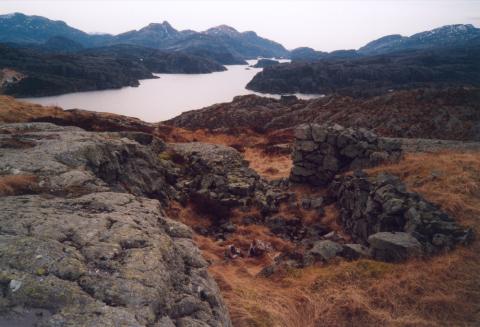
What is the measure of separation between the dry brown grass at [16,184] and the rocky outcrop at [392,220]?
1286 centimetres

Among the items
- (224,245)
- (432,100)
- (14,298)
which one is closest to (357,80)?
(432,100)

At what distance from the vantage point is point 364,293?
1199 centimetres

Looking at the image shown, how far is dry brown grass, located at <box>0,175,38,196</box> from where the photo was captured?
10.4 metres

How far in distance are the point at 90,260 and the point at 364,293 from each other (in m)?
8.98

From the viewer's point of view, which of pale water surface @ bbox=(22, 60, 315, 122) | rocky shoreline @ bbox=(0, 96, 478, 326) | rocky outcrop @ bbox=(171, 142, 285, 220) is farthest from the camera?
pale water surface @ bbox=(22, 60, 315, 122)

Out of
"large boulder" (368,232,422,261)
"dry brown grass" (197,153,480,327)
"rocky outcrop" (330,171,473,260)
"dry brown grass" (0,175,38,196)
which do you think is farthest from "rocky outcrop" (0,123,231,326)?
"rocky outcrop" (330,171,473,260)

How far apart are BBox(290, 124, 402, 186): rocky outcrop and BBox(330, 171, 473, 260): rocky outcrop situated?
3433 mm

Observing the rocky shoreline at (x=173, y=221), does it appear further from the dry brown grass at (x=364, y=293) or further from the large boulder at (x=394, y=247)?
the dry brown grass at (x=364, y=293)

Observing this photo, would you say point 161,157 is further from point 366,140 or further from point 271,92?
point 271,92

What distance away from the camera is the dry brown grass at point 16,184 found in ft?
34.1

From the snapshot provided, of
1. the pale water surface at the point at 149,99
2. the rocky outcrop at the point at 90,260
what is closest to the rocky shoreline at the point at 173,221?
the rocky outcrop at the point at 90,260

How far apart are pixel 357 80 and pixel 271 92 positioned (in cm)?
4720

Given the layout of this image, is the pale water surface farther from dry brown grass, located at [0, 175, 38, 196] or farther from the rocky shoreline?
dry brown grass, located at [0, 175, 38, 196]

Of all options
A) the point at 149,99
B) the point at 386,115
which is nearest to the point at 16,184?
the point at 386,115
